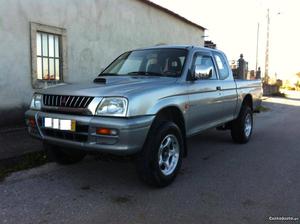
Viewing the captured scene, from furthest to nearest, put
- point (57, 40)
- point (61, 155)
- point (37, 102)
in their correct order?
point (57, 40), point (61, 155), point (37, 102)

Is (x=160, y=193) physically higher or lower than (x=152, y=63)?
lower

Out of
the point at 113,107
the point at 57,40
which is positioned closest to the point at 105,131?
the point at 113,107

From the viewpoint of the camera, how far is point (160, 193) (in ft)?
13.7

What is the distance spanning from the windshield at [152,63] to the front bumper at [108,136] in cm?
124

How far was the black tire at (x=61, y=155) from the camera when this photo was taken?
4.88 metres

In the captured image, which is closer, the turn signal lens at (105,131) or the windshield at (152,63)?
the turn signal lens at (105,131)

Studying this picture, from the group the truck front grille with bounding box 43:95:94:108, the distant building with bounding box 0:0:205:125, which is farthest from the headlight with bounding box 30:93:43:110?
the distant building with bounding box 0:0:205:125

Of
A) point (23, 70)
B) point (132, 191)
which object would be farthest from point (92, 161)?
point (23, 70)

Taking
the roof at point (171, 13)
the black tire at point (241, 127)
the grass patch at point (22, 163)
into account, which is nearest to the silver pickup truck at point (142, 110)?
the grass patch at point (22, 163)

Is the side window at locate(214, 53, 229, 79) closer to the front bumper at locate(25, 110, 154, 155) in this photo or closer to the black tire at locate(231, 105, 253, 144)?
the black tire at locate(231, 105, 253, 144)

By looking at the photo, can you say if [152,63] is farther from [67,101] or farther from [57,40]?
[57,40]

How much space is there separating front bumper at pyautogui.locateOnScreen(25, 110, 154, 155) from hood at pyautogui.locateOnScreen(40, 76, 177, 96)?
28cm

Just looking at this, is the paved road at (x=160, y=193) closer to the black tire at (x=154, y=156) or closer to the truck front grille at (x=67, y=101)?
the black tire at (x=154, y=156)

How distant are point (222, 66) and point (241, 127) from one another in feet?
4.57
